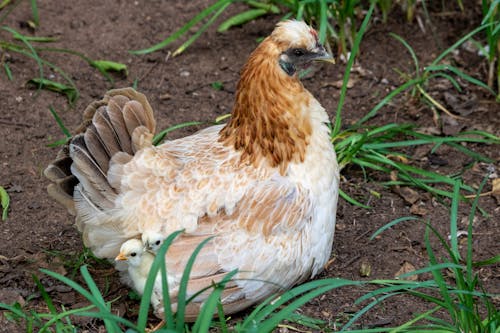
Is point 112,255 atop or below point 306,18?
below

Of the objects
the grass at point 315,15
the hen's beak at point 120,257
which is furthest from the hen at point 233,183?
the grass at point 315,15

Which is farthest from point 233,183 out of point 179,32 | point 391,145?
point 179,32

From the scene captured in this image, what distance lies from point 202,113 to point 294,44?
180 cm

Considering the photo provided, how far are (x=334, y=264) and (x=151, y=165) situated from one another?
1.21 m

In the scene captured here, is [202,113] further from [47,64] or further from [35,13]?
[35,13]

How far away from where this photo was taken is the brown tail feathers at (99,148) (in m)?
4.23

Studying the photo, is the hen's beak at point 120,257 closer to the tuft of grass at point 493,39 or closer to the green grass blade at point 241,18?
the tuft of grass at point 493,39

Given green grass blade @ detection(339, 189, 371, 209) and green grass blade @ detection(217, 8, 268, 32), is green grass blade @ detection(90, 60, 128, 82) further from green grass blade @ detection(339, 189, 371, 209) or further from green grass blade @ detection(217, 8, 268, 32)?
green grass blade @ detection(339, 189, 371, 209)

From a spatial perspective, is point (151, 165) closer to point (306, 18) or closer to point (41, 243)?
point (41, 243)

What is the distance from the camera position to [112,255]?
420 cm

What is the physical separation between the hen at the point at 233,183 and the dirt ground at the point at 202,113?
38 cm

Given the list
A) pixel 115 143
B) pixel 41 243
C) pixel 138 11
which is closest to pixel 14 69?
pixel 138 11

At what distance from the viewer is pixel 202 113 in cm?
599

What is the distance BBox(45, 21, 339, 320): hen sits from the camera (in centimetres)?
420
